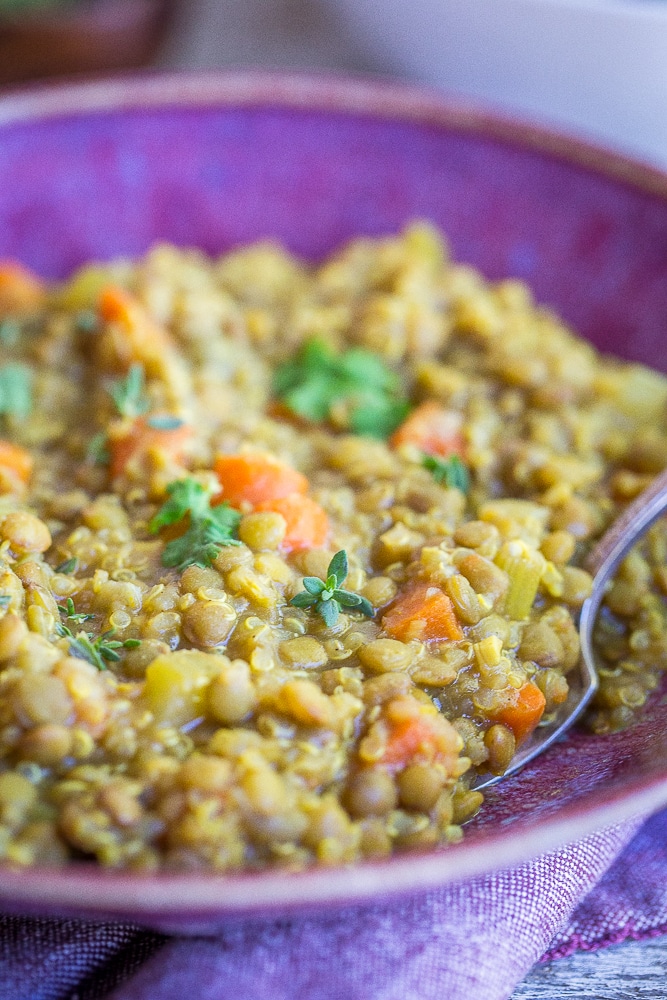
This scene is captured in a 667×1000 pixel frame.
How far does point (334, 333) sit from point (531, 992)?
2.46 m

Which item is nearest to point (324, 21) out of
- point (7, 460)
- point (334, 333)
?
point (334, 333)

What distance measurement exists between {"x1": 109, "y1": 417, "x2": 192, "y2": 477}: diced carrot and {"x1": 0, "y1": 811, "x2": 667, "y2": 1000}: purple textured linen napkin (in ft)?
4.66

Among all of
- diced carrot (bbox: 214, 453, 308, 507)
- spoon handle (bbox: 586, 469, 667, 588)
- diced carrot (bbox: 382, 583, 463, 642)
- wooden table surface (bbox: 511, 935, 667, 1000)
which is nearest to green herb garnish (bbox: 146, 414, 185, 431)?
diced carrot (bbox: 214, 453, 308, 507)

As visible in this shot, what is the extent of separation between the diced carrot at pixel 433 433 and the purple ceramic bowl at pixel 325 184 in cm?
107

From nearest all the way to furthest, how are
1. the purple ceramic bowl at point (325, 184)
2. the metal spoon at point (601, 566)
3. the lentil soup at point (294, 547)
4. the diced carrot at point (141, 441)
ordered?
the lentil soup at point (294, 547), the metal spoon at point (601, 566), the diced carrot at point (141, 441), the purple ceramic bowl at point (325, 184)

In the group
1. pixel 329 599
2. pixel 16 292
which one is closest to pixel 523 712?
pixel 329 599

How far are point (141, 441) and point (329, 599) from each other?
37.2 inches

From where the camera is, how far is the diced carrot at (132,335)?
361cm

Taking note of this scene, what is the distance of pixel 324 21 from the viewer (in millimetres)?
6188

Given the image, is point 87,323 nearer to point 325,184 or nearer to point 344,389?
point 344,389

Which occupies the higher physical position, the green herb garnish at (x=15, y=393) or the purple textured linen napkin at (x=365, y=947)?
the green herb garnish at (x=15, y=393)

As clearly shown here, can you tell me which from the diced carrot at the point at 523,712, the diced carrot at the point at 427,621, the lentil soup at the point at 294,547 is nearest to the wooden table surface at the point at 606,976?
the lentil soup at the point at 294,547

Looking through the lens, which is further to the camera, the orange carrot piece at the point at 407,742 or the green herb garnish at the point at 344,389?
the green herb garnish at the point at 344,389

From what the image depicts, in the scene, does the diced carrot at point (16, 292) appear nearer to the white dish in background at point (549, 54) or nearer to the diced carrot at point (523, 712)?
the white dish in background at point (549, 54)
